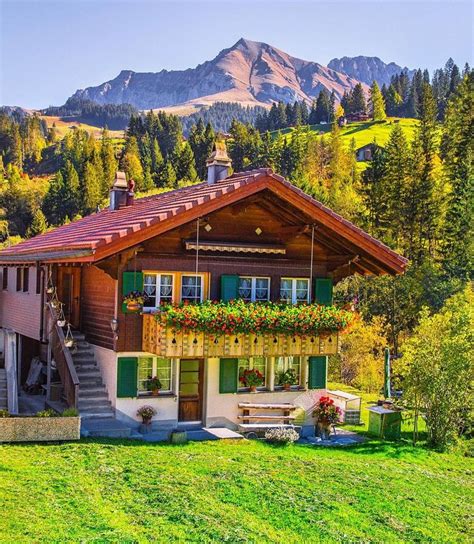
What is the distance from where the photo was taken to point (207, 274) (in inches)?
772

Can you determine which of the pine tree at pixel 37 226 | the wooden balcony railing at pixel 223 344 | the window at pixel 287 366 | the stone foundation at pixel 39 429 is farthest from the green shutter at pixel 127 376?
the pine tree at pixel 37 226

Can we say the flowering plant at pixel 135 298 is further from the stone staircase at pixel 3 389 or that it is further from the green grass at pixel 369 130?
the green grass at pixel 369 130

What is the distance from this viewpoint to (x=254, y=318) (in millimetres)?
18266

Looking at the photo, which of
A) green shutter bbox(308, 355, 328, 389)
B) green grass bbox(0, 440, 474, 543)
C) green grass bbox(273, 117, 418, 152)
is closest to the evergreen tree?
green grass bbox(273, 117, 418, 152)

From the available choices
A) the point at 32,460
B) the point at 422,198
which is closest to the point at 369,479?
the point at 32,460

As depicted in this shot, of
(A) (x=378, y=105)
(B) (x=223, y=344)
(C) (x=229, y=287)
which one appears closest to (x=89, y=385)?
(B) (x=223, y=344)

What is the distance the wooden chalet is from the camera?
59.5 ft

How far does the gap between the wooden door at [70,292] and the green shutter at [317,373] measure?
708cm

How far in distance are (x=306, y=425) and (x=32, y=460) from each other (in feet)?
30.3

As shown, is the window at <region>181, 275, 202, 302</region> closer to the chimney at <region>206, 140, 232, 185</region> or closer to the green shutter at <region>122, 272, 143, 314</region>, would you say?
the green shutter at <region>122, 272, 143, 314</region>

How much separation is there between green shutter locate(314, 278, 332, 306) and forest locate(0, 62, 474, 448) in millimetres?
747

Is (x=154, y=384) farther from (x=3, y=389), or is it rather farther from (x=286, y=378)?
(x=3, y=389)

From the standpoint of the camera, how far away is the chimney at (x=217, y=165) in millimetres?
20672

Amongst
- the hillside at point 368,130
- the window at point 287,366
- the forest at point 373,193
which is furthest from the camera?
the hillside at point 368,130
